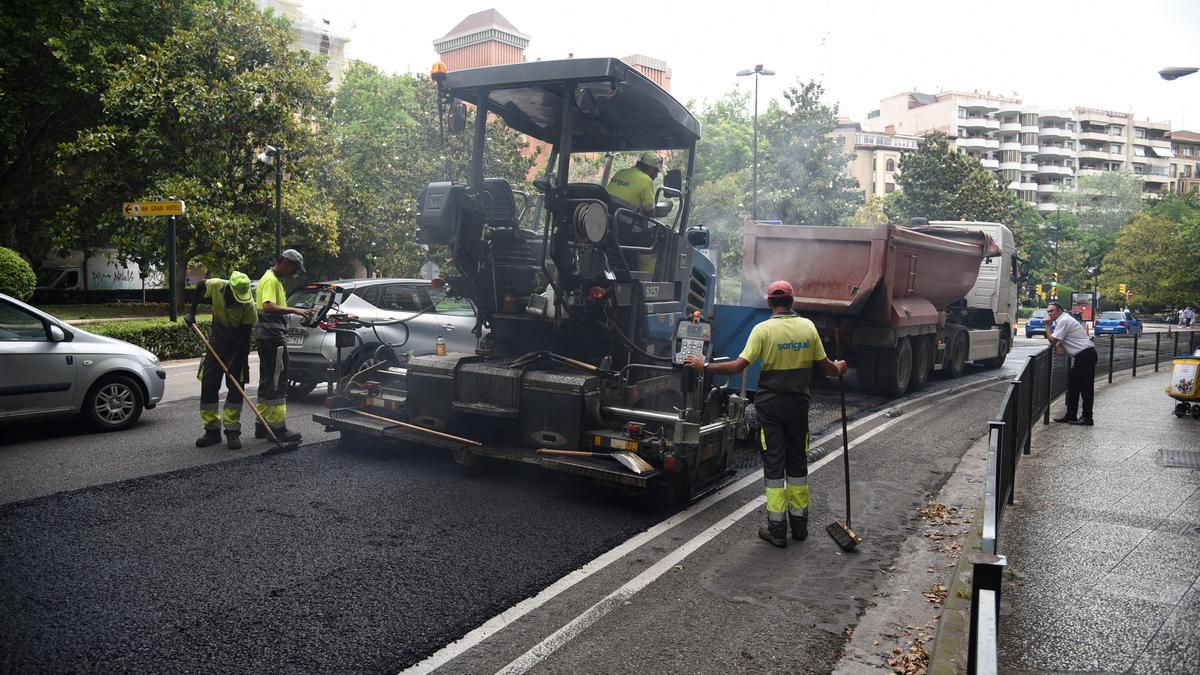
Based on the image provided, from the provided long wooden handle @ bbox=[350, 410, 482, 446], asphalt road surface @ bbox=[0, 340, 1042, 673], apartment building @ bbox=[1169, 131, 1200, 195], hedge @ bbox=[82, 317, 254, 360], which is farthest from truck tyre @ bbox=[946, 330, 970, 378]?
apartment building @ bbox=[1169, 131, 1200, 195]

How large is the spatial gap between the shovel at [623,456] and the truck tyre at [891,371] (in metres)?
8.11

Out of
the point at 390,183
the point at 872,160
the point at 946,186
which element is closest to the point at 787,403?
the point at 390,183

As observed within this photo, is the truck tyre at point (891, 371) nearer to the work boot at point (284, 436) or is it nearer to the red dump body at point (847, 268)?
the red dump body at point (847, 268)

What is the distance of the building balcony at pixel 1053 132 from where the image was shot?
100875mm

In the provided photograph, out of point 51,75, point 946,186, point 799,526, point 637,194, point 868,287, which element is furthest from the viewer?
point 946,186

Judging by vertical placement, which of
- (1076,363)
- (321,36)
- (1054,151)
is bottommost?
(1076,363)

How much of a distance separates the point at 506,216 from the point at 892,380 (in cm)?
819

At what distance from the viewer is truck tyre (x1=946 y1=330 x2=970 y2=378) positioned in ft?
54.2

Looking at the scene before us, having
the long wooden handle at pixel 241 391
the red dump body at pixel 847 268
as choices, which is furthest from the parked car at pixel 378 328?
the red dump body at pixel 847 268

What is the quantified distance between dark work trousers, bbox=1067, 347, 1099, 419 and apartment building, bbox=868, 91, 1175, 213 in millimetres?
91802

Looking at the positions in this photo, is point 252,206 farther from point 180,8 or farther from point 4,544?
point 4,544

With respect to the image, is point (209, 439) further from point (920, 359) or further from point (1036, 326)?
point (1036, 326)

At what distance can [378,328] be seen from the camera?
35.3ft

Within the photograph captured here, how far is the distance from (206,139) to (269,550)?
18.6 m
